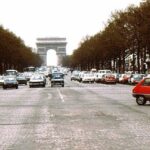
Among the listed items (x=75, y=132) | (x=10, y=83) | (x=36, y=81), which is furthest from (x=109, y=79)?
(x=75, y=132)

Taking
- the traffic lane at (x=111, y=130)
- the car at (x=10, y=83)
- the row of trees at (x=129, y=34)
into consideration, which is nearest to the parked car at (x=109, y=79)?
the row of trees at (x=129, y=34)

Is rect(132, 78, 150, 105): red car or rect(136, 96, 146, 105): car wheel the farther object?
rect(136, 96, 146, 105): car wheel

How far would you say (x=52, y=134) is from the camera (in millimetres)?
16219

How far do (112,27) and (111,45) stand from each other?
4.74 meters

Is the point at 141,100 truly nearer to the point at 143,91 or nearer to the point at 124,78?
the point at 143,91

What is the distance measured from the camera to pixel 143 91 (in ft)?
101

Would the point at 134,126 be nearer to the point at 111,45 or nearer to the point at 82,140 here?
the point at 82,140

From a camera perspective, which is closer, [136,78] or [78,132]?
[78,132]

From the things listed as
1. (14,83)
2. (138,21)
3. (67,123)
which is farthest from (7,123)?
(138,21)

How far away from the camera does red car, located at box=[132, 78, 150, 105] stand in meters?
30.6

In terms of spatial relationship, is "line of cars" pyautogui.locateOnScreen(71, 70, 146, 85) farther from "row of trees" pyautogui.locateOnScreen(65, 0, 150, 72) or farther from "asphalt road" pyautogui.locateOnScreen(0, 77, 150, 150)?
"asphalt road" pyautogui.locateOnScreen(0, 77, 150, 150)

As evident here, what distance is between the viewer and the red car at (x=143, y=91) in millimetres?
30562

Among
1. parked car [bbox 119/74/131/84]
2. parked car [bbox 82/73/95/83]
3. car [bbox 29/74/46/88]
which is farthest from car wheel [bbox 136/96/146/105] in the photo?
parked car [bbox 82/73/95/83]

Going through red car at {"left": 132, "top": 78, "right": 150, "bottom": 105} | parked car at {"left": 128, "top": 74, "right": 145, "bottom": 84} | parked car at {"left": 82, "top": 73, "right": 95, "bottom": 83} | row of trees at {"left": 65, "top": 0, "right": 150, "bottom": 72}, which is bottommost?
parked car at {"left": 82, "top": 73, "right": 95, "bottom": 83}
